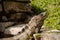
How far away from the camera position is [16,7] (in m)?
15.3

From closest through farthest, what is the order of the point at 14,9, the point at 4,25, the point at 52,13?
1. the point at 52,13
2. the point at 4,25
3. the point at 14,9

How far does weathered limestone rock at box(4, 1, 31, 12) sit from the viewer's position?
15.0 meters

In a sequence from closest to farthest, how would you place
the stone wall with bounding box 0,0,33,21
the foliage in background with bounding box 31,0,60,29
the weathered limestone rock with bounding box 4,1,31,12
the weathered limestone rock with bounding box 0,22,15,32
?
the foliage in background with bounding box 31,0,60,29 < the weathered limestone rock with bounding box 0,22,15,32 < the stone wall with bounding box 0,0,33,21 < the weathered limestone rock with bounding box 4,1,31,12

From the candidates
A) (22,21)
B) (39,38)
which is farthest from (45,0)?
(39,38)

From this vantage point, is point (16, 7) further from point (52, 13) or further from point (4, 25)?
point (52, 13)

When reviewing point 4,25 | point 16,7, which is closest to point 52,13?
point 4,25

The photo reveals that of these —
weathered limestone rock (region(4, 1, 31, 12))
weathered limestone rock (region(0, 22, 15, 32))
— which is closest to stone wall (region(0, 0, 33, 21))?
weathered limestone rock (region(4, 1, 31, 12))

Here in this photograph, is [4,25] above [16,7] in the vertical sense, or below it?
below

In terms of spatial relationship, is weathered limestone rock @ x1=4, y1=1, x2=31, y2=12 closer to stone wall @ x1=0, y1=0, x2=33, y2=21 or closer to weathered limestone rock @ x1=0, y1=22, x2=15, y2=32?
stone wall @ x1=0, y1=0, x2=33, y2=21

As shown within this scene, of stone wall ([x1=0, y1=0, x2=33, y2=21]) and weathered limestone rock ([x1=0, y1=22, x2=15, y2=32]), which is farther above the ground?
stone wall ([x1=0, y1=0, x2=33, y2=21])

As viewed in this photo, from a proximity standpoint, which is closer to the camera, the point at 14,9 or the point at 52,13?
the point at 52,13

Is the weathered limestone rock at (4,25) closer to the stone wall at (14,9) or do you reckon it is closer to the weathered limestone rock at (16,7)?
the stone wall at (14,9)

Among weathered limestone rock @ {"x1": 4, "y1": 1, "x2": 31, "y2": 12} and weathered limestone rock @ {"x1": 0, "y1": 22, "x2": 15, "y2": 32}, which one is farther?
weathered limestone rock @ {"x1": 4, "y1": 1, "x2": 31, "y2": 12}

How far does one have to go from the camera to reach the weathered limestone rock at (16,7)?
49.3 feet
